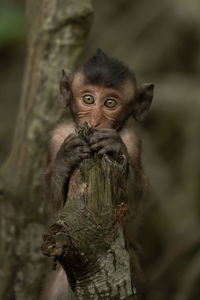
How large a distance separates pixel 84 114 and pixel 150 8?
31.9 feet

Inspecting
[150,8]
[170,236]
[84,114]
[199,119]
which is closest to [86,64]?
[84,114]

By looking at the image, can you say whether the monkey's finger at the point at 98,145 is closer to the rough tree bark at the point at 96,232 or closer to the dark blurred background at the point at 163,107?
the rough tree bark at the point at 96,232

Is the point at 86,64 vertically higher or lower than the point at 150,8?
lower

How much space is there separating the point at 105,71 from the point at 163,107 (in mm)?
7132

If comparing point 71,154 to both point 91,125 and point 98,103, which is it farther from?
point 98,103

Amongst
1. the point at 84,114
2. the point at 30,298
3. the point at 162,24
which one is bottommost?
the point at 30,298

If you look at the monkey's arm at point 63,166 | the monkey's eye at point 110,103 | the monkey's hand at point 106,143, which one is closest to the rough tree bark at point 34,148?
the monkey's arm at point 63,166

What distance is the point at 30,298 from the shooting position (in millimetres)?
5953

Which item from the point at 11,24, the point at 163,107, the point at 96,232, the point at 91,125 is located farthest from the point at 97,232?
the point at 163,107

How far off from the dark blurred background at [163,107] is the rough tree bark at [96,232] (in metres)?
5.38

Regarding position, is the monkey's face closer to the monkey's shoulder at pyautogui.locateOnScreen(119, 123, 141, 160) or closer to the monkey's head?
the monkey's head

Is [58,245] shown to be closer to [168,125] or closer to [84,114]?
[84,114]

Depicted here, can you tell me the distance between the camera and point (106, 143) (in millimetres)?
3717

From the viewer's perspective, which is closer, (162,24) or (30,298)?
(30,298)
